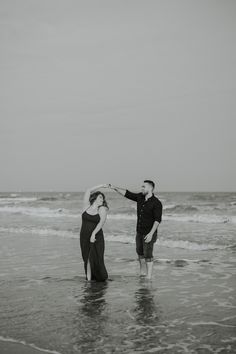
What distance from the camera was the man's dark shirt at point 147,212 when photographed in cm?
815

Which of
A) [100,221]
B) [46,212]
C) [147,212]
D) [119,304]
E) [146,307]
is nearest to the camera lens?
[146,307]

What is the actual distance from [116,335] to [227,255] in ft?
25.8

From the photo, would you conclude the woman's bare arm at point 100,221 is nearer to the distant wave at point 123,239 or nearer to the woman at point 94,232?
the woman at point 94,232

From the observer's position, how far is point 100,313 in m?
6.19

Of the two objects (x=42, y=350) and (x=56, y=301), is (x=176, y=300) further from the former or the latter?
(x=42, y=350)

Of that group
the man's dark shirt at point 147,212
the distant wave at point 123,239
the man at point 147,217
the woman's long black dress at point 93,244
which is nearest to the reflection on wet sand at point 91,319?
the woman's long black dress at point 93,244

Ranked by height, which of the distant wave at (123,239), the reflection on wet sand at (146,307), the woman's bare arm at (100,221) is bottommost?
the distant wave at (123,239)

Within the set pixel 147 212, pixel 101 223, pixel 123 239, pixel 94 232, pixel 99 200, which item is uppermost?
pixel 99 200

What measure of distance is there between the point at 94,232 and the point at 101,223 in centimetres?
22

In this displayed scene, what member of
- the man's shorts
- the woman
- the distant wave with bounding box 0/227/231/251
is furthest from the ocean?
the distant wave with bounding box 0/227/231/251

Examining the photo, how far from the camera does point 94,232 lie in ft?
27.1

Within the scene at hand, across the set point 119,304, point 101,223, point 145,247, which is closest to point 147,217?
point 145,247

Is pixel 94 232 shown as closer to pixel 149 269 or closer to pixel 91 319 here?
pixel 149 269

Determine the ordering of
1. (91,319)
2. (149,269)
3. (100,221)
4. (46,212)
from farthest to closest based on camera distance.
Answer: (46,212) → (149,269) → (100,221) → (91,319)
